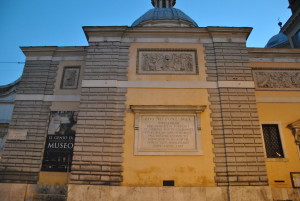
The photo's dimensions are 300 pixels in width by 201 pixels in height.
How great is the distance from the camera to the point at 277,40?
78.0ft

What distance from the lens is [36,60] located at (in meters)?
12.2

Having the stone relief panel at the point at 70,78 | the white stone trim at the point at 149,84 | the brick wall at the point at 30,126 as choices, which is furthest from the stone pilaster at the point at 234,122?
the brick wall at the point at 30,126

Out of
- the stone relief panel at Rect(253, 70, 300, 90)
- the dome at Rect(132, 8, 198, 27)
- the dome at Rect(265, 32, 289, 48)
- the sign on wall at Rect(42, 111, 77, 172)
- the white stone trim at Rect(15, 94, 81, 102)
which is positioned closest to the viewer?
the sign on wall at Rect(42, 111, 77, 172)

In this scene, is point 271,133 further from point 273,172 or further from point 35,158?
point 35,158

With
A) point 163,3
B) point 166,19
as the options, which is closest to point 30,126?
point 166,19

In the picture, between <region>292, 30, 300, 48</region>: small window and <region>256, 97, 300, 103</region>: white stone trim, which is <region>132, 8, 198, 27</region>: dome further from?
<region>256, 97, 300, 103</region>: white stone trim

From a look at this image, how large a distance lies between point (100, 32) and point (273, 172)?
10804 millimetres

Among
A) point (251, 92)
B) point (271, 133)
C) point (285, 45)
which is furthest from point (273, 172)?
point (285, 45)

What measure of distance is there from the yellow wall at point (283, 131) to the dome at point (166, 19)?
11.0 meters

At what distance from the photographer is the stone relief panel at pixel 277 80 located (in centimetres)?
1156

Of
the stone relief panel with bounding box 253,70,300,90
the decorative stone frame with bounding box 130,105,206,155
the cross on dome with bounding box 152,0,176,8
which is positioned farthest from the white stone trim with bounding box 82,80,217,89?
the cross on dome with bounding box 152,0,176,8

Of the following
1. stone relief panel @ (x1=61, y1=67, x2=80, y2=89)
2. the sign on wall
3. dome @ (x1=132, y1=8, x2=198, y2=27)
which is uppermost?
dome @ (x1=132, y1=8, x2=198, y2=27)

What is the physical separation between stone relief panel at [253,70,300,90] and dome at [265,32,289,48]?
12.4 m

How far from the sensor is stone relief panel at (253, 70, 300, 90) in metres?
11.6
